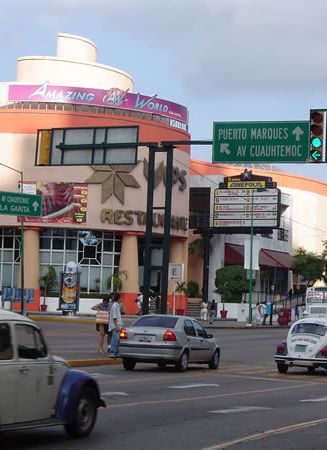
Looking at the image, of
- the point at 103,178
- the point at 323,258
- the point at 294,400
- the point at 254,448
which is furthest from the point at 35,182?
the point at 254,448

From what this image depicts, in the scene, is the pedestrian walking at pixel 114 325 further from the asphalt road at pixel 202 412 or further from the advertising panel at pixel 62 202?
the advertising panel at pixel 62 202

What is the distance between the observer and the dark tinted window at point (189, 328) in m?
24.2

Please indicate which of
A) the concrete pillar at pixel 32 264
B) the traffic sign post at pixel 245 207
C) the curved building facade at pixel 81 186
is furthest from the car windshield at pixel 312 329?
the traffic sign post at pixel 245 207

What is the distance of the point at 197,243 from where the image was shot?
78750 millimetres

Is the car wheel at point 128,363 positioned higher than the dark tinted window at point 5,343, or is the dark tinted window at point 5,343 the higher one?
the dark tinted window at point 5,343

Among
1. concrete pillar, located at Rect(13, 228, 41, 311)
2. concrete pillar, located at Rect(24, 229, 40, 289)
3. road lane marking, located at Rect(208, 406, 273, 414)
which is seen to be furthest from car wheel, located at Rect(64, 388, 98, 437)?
concrete pillar, located at Rect(24, 229, 40, 289)

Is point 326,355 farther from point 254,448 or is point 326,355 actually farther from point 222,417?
point 254,448

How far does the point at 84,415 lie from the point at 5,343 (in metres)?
1.80

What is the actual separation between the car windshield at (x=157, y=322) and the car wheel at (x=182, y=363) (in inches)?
33.1

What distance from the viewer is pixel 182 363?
23734 millimetres

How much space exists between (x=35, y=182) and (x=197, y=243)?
17.5 metres

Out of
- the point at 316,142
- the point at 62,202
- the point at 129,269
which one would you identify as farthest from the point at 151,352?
the point at 129,269

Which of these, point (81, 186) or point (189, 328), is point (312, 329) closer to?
point (189, 328)

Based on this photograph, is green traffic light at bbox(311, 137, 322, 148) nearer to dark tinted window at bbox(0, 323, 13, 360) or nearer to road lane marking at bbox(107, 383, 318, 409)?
road lane marking at bbox(107, 383, 318, 409)
